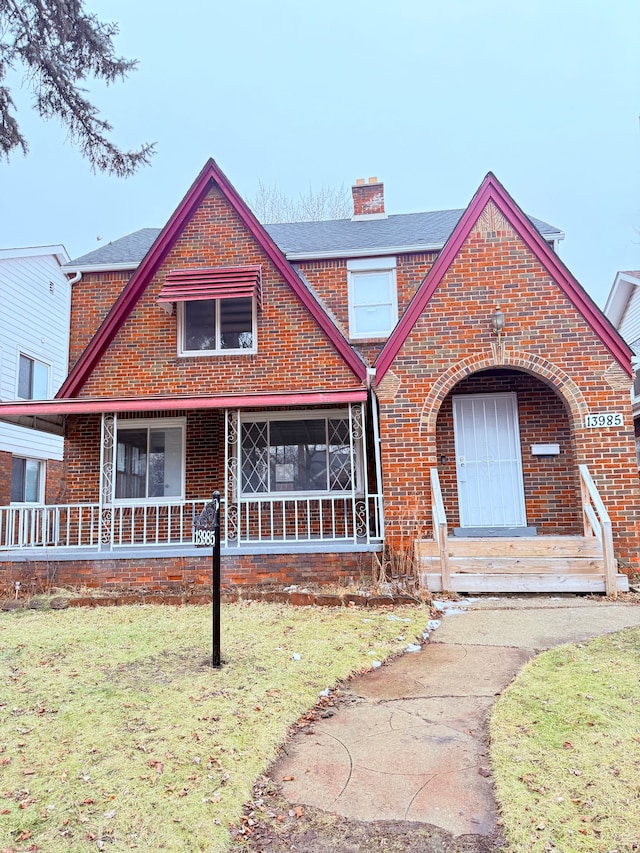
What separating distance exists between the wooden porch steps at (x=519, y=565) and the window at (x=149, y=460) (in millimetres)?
5149

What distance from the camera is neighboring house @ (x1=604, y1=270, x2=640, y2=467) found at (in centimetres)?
1767

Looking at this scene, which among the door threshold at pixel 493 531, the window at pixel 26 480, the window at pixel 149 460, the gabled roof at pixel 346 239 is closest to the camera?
the door threshold at pixel 493 531

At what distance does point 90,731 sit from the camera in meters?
3.72

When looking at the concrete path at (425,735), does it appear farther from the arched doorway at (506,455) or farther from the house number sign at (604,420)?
the arched doorway at (506,455)

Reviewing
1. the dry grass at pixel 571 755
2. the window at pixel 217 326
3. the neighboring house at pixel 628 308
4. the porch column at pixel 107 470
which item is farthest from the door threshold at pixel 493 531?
the neighboring house at pixel 628 308

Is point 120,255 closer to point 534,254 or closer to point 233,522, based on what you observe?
point 233,522

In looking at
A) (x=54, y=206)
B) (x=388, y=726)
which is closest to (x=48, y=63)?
(x=388, y=726)

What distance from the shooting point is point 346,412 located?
1060 centimetres

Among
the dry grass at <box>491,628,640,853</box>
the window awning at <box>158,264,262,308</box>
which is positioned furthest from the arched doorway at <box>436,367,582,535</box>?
the dry grass at <box>491,628,640,853</box>

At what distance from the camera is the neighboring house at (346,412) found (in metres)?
8.77

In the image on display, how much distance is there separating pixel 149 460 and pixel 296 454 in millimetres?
2898

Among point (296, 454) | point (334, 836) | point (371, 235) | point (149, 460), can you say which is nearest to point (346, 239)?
point (371, 235)

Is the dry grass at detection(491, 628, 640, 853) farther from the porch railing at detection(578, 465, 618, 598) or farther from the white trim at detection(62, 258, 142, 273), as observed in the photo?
the white trim at detection(62, 258, 142, 273)

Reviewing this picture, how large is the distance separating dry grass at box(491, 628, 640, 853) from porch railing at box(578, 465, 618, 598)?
2.77 m
